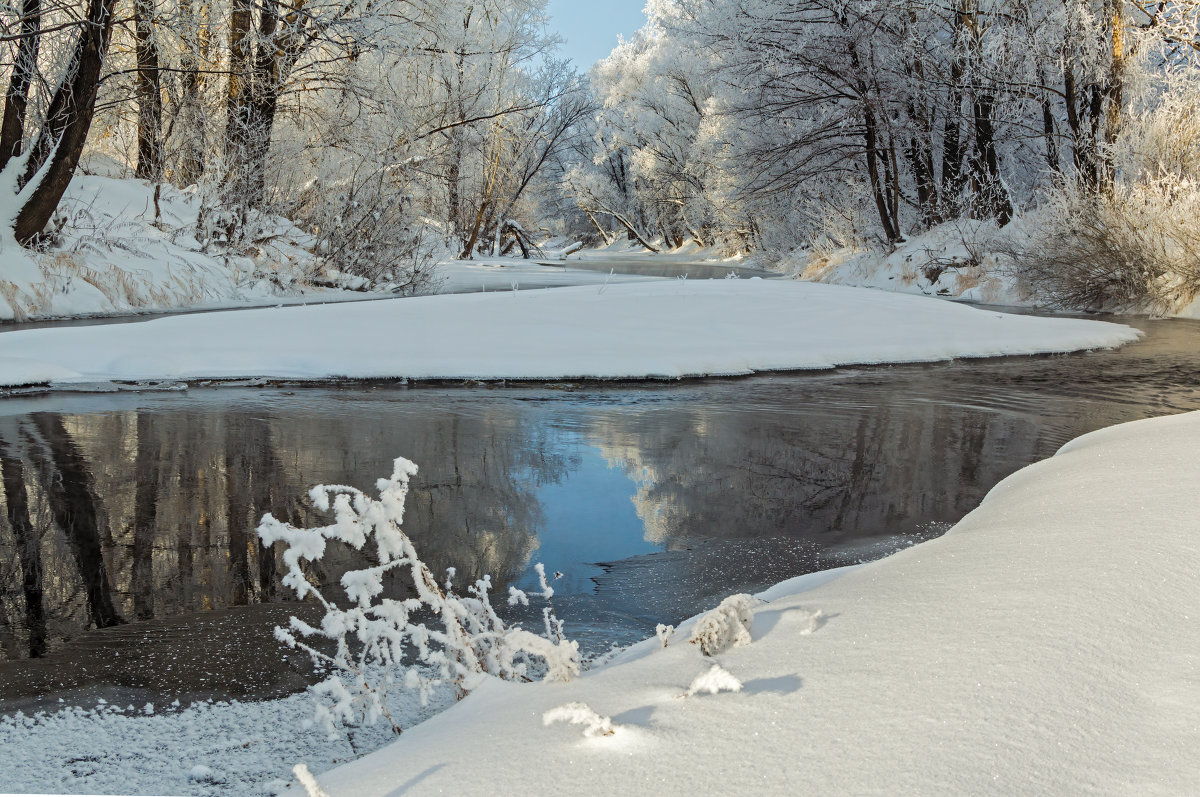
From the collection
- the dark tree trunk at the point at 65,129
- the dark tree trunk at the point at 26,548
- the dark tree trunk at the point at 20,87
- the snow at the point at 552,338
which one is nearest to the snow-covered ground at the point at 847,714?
the dark tree trunk at the point at 26,548

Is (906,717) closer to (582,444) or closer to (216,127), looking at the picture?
(582,444)

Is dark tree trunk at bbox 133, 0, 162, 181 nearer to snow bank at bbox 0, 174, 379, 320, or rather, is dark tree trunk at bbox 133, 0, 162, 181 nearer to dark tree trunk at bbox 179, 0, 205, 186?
dark tree trunk at bbox 179, 0, 205, 186

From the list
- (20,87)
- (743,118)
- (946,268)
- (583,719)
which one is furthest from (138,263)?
(743,118)

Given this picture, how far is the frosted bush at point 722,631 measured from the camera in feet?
6.55

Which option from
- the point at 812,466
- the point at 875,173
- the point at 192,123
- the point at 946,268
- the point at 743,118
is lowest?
the point at 812,466

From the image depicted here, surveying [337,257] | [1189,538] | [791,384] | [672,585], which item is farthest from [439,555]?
[337,257]

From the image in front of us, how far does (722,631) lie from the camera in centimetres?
200

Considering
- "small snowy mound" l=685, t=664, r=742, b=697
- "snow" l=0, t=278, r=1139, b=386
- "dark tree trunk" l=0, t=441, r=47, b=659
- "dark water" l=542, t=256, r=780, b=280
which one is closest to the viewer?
"small snowy mound" l=685, t=664, r=742, b=697

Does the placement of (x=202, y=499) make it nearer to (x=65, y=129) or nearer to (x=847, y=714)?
(x=847, y=714)

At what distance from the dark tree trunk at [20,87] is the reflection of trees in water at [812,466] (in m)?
8.20

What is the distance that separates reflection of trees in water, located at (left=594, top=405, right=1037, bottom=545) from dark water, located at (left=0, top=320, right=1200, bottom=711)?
0.02 m

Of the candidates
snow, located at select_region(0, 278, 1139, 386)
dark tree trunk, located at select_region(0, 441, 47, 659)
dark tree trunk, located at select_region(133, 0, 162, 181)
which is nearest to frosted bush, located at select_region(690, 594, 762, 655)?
dark tree trunk, located at select_region(0, 441, 47, 659)

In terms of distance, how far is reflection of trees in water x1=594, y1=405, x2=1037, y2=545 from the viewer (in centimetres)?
402

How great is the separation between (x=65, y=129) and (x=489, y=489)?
9.38 metres
